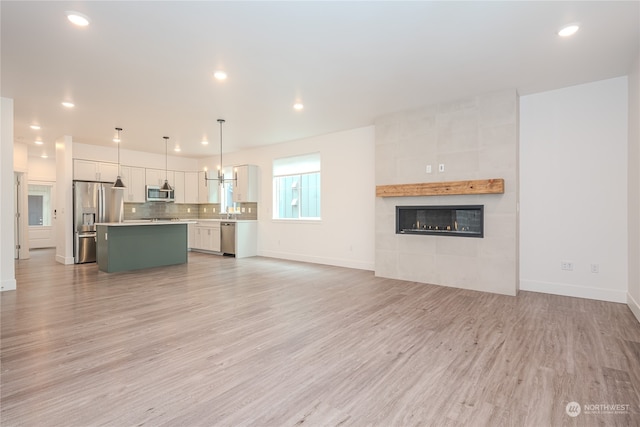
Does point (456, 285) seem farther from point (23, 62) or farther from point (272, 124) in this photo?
point (23, 62)

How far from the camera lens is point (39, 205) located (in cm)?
962

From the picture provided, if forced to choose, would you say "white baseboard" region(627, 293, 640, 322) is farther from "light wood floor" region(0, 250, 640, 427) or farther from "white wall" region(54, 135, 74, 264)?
"white wall" region(54, 135, 74, 264)

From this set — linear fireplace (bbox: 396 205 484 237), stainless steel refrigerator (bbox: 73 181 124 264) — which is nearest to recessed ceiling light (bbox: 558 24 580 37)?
linear fireplace (bbox: 396 205 484 237)

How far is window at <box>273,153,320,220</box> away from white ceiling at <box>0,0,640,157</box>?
1970 millimetres


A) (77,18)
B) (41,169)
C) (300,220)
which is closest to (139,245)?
(300,220)

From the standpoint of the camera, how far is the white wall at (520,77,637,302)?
395 cm

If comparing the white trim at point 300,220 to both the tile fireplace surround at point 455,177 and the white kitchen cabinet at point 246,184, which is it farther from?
the tile fireplace surround at point 455,177

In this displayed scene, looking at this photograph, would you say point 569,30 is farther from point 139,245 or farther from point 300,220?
point 139,245

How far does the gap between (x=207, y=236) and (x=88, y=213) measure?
273 cm

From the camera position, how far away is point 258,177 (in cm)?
827

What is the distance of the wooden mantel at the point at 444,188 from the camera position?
4293 mm

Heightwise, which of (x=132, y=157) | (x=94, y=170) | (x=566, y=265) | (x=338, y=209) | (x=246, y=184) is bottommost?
(x=566, y=265)

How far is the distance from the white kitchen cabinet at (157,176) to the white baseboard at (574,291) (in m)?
8.83

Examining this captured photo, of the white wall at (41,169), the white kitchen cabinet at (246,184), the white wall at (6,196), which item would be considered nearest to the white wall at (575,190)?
the white kitchen cabinet at (246,184)
